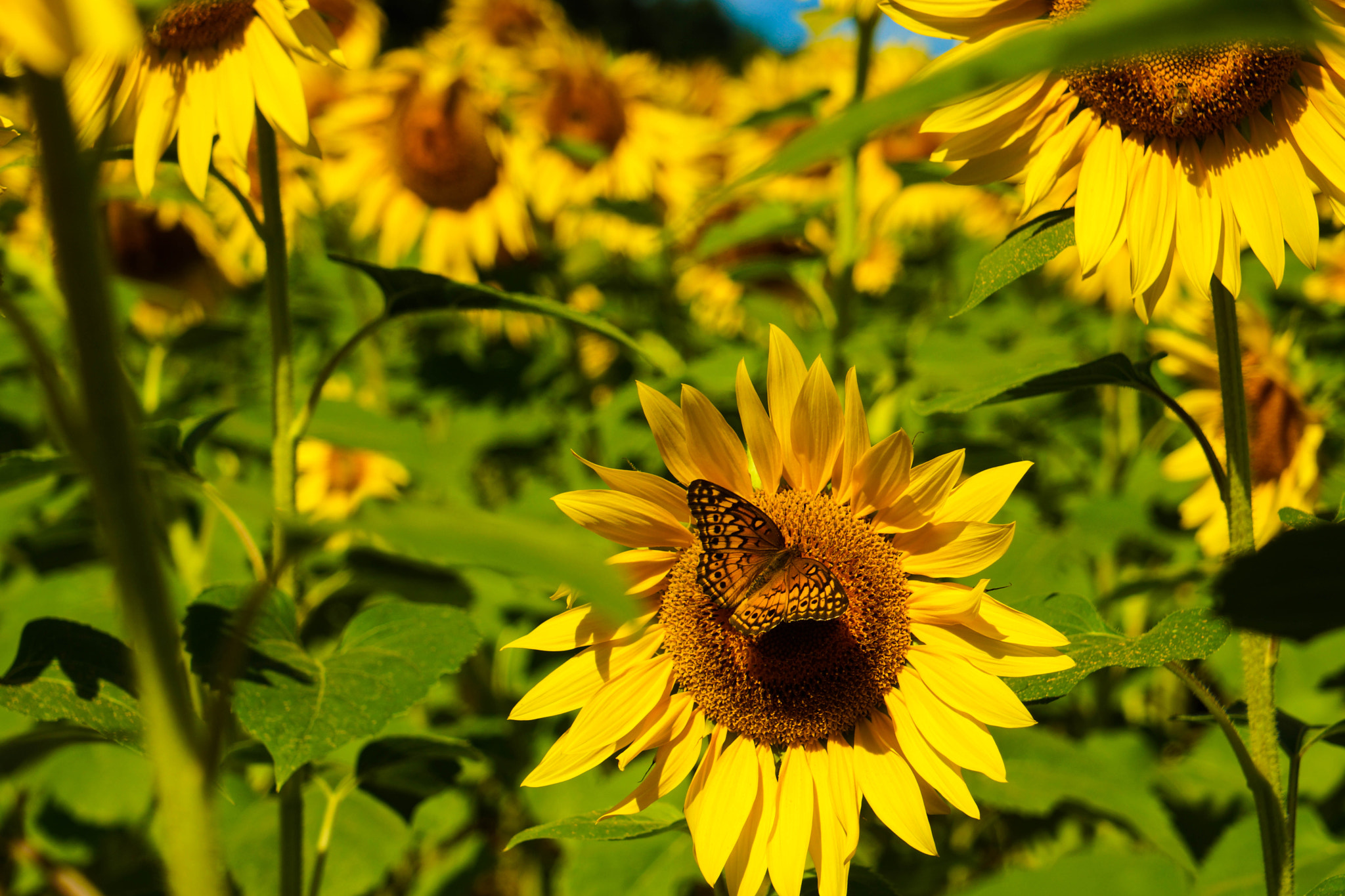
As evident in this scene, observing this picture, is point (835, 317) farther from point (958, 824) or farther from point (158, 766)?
point (158, 766)

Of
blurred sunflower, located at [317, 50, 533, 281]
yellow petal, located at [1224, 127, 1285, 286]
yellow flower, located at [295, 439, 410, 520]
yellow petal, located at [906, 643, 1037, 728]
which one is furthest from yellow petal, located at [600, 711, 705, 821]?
blurred sunflower, located at [317, 50, 533, 281]

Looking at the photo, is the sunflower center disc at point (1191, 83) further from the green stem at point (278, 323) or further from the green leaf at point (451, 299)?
the green stem at point (278, 323)

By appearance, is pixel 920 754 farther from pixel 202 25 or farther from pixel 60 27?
pixel 202 25

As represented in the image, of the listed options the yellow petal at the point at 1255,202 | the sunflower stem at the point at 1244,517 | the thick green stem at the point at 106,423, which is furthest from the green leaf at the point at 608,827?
the yellow petal at the point at 1255,202

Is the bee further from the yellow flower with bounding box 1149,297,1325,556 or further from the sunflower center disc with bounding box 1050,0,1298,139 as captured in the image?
the yellow flower with bounding box 1149,297,1325,556

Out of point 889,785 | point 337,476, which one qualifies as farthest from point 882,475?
point 337,476

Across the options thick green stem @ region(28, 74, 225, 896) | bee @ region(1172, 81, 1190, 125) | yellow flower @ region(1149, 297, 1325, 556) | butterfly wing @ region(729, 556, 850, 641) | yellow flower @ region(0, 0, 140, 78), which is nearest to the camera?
yellow flower @ region(0, 0, 140, 78)

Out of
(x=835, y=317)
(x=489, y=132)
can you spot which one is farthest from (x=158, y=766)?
(x=489, y=132)
